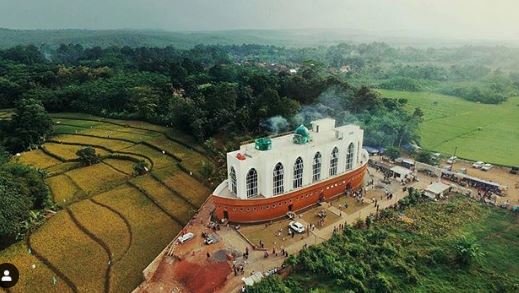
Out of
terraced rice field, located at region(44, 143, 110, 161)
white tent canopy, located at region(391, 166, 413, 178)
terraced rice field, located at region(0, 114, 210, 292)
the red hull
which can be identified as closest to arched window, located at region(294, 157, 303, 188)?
the red hull

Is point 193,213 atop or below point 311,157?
below

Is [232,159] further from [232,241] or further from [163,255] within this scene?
[163,255]

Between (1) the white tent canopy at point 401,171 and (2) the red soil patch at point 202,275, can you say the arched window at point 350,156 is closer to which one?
(1) the white tent canopy at point 401,171

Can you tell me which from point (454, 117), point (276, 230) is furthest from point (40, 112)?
point (454, 117)

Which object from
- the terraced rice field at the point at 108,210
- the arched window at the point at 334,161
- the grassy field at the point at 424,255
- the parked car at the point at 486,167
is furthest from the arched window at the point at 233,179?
the parked car at the point at 486,167

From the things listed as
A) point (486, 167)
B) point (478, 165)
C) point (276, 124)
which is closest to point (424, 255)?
point (486, 167)

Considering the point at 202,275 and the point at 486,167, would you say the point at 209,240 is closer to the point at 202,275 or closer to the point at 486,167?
the point at 202,275
